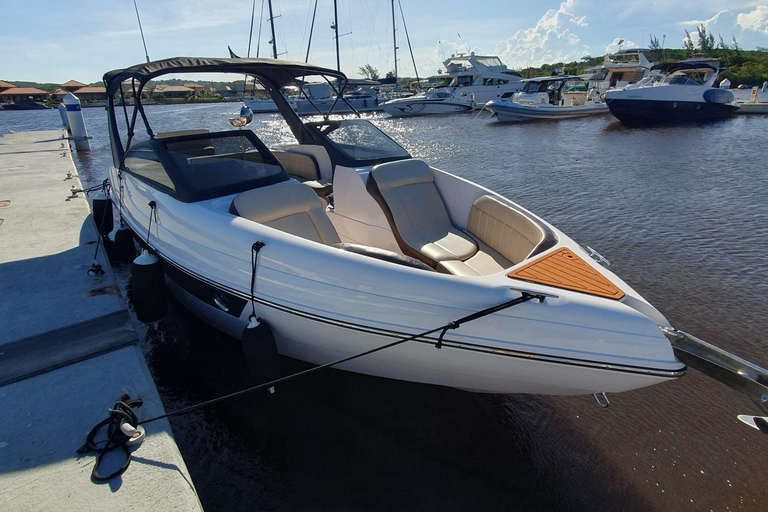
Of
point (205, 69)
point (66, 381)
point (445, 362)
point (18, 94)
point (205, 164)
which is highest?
point (18, 94)

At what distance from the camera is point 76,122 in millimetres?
13312

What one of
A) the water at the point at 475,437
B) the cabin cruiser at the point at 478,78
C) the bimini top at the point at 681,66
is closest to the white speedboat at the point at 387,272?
the water at the point at 475,437

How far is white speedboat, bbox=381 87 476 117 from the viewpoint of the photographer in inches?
1166

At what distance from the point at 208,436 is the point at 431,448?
142cm

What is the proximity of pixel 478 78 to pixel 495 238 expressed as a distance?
1264 inches

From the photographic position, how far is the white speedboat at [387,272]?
2141mm

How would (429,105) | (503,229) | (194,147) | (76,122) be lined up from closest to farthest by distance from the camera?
(503,229), (194,147), (76,122), (429,105)

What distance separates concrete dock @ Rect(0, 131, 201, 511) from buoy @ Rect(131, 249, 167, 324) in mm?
136

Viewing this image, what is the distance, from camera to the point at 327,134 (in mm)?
5008

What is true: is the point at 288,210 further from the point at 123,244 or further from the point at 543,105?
the point at 543,105

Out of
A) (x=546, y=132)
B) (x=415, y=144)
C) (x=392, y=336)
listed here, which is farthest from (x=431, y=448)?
(x=546, y=132)

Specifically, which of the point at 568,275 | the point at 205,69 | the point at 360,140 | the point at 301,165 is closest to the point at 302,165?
the point at 301,165

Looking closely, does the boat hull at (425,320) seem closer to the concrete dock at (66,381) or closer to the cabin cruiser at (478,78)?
the concrete dock at (66,381)

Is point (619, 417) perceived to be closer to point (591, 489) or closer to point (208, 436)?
point (591, 489)
